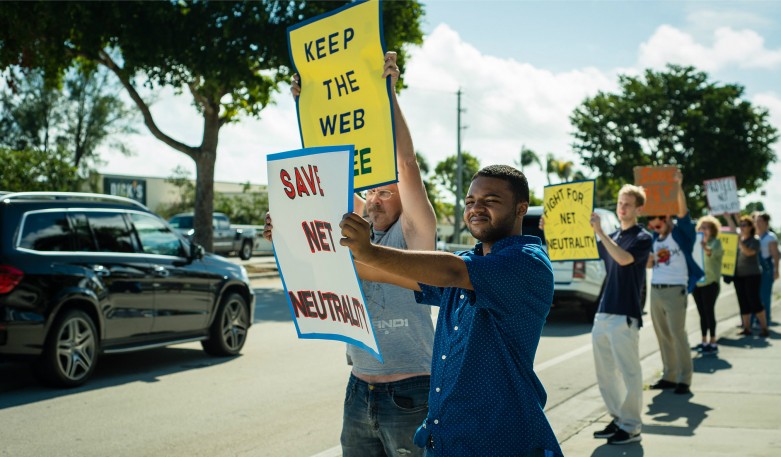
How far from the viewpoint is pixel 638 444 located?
6.16 metres

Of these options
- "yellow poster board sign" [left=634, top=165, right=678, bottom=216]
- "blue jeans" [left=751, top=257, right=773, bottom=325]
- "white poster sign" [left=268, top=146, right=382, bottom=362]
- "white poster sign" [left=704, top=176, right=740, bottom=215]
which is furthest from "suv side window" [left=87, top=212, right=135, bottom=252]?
"white poster sign" [left=704, top=176, right=740, bottom=215]

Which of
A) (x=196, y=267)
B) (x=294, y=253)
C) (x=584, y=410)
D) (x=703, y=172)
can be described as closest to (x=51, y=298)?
(x=196, y=267)

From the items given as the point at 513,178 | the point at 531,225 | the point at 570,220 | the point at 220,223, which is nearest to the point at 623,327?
the point at 570,220

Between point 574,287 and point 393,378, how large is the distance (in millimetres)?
10491

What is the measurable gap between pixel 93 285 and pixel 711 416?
561cm

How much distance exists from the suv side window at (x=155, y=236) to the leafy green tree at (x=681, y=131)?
141ft

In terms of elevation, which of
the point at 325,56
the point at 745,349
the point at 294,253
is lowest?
→ the point at 745,349

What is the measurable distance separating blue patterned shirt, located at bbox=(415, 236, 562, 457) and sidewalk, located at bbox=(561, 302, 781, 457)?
3.42 m

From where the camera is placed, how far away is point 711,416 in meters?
6.96

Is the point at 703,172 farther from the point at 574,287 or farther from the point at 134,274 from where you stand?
the point at 134,274

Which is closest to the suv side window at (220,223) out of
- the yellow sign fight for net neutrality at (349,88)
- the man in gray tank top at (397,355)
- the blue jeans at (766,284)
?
the blue jeans at (766,284)

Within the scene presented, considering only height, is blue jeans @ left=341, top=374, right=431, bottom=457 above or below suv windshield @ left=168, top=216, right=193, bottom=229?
below

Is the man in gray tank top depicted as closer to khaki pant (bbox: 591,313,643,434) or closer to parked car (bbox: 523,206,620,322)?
khaki pant (bbox: 591,313,643,434)

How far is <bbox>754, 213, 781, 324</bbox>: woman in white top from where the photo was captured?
13.8 m
